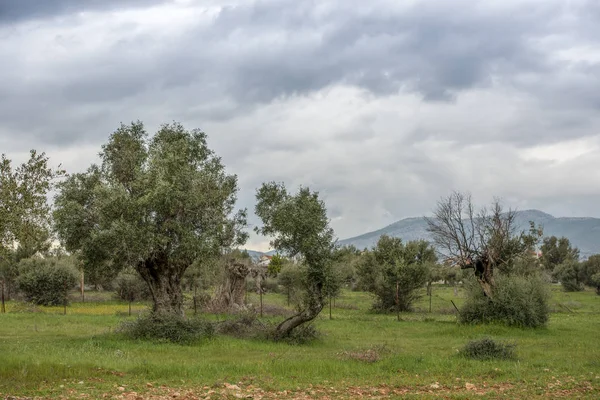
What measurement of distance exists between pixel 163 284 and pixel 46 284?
32.2 m

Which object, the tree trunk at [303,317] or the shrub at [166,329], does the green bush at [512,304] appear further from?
the shrub at [166,329]

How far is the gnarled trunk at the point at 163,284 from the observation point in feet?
100

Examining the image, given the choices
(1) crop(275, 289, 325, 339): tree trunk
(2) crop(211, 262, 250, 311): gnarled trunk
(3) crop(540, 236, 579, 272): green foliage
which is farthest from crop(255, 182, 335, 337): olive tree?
(3) crop(540, 236, 579, 272): green foliage

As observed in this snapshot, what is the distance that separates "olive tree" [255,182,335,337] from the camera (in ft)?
94.6

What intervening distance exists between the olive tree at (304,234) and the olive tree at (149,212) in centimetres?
294

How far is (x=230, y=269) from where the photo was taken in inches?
1941

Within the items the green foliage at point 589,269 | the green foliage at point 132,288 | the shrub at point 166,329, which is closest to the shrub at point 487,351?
the shrub at point 166,329

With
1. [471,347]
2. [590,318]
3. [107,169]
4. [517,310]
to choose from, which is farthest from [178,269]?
[590,318]

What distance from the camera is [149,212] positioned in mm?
28484

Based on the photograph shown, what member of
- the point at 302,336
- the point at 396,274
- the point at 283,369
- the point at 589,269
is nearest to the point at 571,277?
the point at 589,269

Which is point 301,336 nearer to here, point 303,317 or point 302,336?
point 302,336

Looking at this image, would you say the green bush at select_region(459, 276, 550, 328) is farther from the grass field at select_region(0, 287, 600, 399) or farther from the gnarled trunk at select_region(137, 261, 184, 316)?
the gnarled trunk at select_region(137, 261, 184, 316)

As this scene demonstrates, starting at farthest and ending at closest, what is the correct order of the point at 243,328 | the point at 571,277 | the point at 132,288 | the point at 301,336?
the point at 571,277, the point at 132,288, the point at 243,328, the point at 301,336

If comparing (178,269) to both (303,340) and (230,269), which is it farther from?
(230,269)
